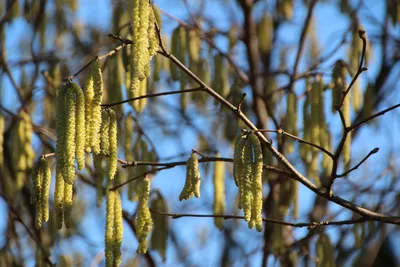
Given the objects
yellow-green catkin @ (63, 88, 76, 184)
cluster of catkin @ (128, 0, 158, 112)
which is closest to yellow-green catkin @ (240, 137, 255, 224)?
cluster of catkin @ (128, 0, 158, 112)

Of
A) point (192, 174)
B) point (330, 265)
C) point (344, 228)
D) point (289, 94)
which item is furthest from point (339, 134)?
point (192, 174)

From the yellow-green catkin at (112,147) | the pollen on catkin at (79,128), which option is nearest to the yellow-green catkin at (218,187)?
the yellow-green catkin at (112,147)

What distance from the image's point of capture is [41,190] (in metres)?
2.16

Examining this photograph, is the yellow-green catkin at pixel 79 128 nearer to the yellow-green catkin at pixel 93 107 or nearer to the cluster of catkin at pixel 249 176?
the yellow-green catkin at pixel 93 107

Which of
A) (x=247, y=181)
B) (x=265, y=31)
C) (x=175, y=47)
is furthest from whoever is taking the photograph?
(x=265, y=31)

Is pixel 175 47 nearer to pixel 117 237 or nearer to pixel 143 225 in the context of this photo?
pixel 143 225

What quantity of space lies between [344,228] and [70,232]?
Result: 5.35 ft

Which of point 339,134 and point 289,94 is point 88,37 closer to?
point 339,134

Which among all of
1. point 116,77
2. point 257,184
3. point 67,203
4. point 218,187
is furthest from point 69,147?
point 116,77

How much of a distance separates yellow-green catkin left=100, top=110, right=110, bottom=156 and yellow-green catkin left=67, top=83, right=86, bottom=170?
19 cm

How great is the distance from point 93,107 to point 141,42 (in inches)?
9.5

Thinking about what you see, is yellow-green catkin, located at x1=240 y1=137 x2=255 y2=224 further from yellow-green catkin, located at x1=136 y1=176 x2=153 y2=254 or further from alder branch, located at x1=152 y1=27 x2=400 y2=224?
yellow-green catkin, located at x1=136 y1=176 x2=153 y2=254

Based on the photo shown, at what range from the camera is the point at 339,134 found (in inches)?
187

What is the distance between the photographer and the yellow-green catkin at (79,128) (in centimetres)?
192
